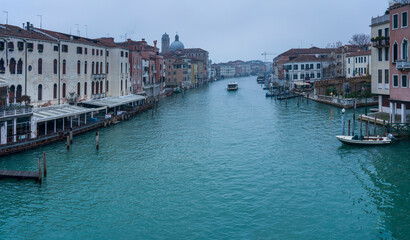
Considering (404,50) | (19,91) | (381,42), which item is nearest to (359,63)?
(381,42)

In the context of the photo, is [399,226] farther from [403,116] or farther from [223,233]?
[403,116]

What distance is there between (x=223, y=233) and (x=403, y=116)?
81.3ft

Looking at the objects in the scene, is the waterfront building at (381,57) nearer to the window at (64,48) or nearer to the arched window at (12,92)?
the window at (64,48)

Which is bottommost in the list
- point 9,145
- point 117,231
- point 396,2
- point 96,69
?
point 117,231

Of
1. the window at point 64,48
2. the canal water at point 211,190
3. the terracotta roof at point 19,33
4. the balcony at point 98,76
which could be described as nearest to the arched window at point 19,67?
the terracotta roof at point 19,33

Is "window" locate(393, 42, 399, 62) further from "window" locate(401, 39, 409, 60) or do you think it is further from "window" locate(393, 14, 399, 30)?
"window" locate(393, 14, 399, 30)

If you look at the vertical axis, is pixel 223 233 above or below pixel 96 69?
below

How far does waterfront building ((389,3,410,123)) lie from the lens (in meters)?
34.1

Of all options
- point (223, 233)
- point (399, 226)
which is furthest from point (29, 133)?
point (399, 226)

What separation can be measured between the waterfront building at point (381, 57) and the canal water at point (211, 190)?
8.91 m

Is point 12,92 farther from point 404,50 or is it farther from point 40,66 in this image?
point 404,50

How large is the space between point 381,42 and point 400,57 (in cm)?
589

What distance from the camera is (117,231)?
17.3m

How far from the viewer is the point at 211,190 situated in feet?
73.8
